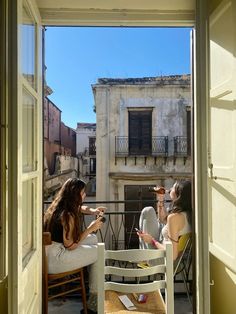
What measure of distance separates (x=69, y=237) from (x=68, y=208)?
0.22 m

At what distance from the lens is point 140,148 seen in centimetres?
1037

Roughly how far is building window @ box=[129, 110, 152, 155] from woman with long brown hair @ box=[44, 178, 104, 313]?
26.2 ft

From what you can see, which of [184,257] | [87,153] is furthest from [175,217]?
[87,153]

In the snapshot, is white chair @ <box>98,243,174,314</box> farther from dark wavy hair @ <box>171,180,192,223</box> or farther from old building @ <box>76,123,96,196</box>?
old building @ <box>76,123,96,196</box>

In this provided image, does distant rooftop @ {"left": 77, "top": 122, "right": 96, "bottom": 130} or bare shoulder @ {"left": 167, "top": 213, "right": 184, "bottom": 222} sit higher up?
distant rooftop @ {"left": 77, "top": 122, "right": 96, "bottom": 130}

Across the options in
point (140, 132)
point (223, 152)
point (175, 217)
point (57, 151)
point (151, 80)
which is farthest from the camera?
point (57, 151)

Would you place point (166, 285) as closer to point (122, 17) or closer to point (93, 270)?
point (93, 270)

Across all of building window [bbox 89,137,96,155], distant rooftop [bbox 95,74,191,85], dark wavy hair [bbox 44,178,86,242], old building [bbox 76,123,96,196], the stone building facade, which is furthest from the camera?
building window [bbox 89,137,96,155]

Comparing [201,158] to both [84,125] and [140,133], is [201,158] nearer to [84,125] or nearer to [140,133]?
[140,133]

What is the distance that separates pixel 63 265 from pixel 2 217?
1.08 m

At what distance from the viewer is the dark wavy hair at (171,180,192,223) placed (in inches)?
87.5

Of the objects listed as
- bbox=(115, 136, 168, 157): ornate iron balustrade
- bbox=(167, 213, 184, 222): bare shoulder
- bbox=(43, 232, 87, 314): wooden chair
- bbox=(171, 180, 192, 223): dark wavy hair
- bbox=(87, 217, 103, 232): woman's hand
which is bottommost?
bbox=(43, 232, 87, 314): wooden chair

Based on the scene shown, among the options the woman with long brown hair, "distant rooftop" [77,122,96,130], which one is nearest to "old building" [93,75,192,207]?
"distant rooftop" [77,122,96,130]

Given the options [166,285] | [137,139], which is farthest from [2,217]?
[137,139]
